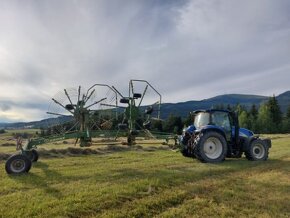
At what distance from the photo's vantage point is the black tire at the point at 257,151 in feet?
58.0

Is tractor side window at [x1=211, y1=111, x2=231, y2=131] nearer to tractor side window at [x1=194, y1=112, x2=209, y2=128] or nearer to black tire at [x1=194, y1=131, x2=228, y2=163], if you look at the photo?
tractor side window at [x1=194, y1=112, x2=209, y2=128]

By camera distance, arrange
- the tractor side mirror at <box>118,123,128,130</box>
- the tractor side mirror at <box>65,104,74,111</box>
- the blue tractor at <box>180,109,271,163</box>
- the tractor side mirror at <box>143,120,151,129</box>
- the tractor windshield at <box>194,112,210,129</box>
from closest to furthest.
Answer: the tractor side mirror at <box>118,123,128,130</box>, the blue tractor at <box>180,109,271,163</box>, the tractor side mirror at <box>65,104,74,111</box>, the tractor windshield at <box>194,112,210,129</box>, the tractor side mirror at <box>143,120,151,129</box>

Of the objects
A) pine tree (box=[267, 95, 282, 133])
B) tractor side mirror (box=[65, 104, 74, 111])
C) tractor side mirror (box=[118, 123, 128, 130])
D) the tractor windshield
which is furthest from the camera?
pine tree (box=[267, 95, 282, 133])

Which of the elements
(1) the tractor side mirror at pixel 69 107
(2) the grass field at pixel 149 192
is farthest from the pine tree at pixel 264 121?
(2) the grass field at pixel 149 192

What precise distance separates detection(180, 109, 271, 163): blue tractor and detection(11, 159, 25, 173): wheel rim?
7449mm

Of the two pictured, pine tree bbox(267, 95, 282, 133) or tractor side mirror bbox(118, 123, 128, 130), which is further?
pine tree bbox(267, 95, 282, 133)

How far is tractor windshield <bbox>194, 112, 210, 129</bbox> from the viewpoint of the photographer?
700 inches

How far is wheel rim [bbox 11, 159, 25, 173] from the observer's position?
46.6ft

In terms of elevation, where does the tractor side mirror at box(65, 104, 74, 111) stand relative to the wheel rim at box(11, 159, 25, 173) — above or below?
above

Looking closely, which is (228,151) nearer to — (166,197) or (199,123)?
(199,123)

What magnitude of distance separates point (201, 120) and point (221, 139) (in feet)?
5.02

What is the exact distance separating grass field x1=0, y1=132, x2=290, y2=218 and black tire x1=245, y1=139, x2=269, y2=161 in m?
3.19

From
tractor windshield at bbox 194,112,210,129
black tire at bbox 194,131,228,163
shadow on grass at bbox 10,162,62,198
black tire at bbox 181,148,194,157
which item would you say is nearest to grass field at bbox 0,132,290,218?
shadow on grass at bbox 10,162,62,198

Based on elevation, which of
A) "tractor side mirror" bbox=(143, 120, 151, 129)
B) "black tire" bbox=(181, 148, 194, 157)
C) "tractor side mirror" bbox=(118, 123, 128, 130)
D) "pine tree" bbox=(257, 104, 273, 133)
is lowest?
"black tire" bbox=(181, 148, 194, 157)
